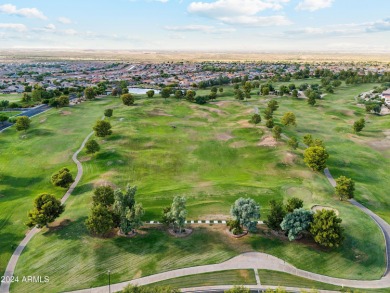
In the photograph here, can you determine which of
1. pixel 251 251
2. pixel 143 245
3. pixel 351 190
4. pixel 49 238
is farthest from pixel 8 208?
pixel 351 190

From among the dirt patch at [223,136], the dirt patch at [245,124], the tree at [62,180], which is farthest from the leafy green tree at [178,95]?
the tree at [62,180]

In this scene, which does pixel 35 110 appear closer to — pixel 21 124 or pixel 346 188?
pixel 21 124

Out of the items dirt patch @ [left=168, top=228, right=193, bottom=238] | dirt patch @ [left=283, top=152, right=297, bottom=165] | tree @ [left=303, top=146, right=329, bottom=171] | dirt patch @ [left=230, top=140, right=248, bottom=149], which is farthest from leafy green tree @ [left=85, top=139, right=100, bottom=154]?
tree @ [left=303, top=146, right=329, bottom=171]

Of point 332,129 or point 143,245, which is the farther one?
point 332,129

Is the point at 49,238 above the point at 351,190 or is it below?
below

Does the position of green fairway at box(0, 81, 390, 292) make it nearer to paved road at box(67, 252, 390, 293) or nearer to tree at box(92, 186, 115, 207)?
paved road at box(67, 252, 390, 293)

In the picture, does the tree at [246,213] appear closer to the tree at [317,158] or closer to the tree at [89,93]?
the tree at [317,158]

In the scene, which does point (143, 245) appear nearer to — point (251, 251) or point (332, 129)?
point (251, 251)
